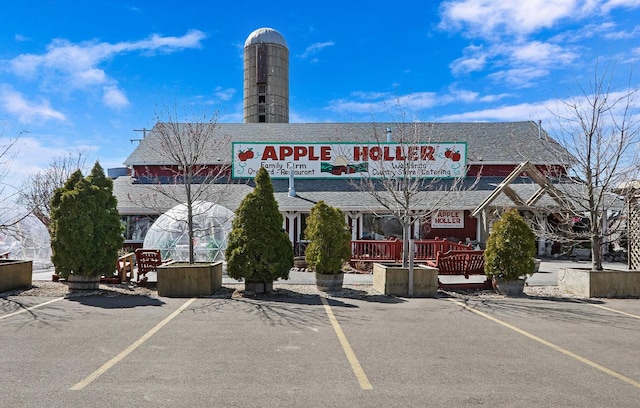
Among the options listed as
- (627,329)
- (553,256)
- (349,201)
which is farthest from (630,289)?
(349,201)

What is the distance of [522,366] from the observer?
6.05 metres

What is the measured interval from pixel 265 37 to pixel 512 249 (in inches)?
1801

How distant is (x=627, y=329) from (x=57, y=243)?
12.4 meters

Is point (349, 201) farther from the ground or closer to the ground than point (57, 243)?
farther from the ground

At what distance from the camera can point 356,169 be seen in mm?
25266

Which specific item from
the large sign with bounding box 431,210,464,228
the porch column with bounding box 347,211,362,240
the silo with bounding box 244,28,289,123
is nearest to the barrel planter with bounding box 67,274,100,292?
the porch column with bounding box 347,211,362,240

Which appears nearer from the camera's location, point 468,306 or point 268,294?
point 468,306

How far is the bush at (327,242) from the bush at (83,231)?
5041 millimetres

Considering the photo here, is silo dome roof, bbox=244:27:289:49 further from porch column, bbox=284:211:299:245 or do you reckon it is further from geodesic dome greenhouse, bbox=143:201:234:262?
geodesic dome greenhouse, bbox=143:201:234:262

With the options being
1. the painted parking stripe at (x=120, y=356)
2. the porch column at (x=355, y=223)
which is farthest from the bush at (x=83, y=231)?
the porch column at (x=355, y=223)

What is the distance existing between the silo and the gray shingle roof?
19.9 metres

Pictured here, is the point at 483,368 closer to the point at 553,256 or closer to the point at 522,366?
the point at 522,366

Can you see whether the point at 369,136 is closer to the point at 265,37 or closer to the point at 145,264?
the point at 145,264

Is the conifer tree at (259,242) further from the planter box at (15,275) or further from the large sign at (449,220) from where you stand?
the large sign at (449,220)
